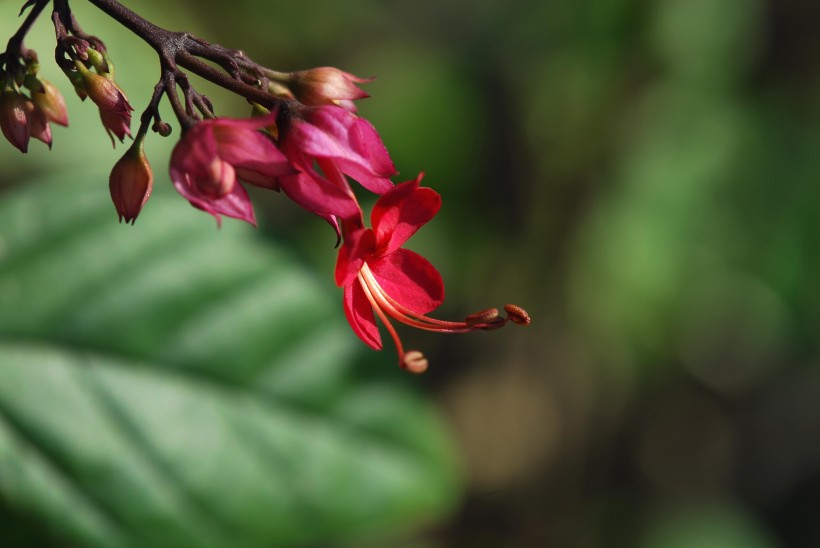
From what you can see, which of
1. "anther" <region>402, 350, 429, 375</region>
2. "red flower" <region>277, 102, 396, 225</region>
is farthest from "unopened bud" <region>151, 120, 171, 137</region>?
"anther" <region>402, 350, 429, 375</region>

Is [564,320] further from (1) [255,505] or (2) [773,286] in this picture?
(1) [255,505]

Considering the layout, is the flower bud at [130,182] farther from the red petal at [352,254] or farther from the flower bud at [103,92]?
the red petal at [352,254]

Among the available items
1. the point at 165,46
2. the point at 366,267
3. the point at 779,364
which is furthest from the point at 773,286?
the point at 165,46

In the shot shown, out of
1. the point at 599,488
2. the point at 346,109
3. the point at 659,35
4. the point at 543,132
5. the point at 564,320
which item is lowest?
the point at 599,488

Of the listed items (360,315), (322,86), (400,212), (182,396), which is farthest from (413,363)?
(182,396)

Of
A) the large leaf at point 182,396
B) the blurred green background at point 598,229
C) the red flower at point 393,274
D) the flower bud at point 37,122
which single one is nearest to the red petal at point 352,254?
the red flower at point 393,274

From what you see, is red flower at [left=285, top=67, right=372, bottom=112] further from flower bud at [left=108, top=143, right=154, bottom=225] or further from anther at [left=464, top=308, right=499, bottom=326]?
anther at [left=464, top=308, right=499, bottom=326]
